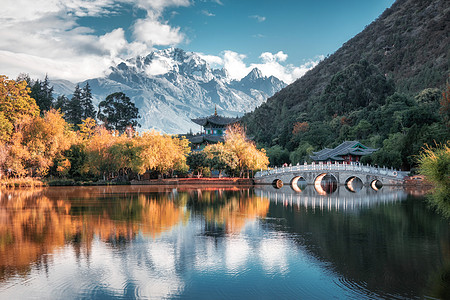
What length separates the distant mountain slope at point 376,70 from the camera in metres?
87.9

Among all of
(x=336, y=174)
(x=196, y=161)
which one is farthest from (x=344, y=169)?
(x=196, y=161)

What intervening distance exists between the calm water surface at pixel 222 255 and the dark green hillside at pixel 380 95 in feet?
96.3

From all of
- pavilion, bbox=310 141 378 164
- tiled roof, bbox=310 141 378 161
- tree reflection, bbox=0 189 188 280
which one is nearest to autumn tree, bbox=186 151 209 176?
tiled roof, bbox=310 141 378 161

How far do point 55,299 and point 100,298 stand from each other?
3.07 feet

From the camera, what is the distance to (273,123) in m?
111

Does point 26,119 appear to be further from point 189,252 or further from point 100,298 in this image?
point 100,298

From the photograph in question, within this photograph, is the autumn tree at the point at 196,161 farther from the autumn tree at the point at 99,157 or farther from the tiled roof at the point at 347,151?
the tiled roof at the point at 347,151

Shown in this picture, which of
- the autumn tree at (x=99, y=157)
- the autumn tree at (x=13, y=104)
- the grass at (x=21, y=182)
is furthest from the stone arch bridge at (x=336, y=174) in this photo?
the autumn tree at (x=13, y=104)

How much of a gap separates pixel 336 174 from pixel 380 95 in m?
42.8

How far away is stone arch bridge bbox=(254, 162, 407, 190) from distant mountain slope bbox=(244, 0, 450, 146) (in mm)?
34213

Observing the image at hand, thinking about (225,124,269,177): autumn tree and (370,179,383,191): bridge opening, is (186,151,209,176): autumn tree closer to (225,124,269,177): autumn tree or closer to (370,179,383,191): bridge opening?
(225,124,269,177): autumn tree

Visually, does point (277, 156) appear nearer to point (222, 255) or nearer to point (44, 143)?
point (44, 143)

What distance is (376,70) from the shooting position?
90625 mm

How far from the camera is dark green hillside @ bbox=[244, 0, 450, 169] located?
53.9m
